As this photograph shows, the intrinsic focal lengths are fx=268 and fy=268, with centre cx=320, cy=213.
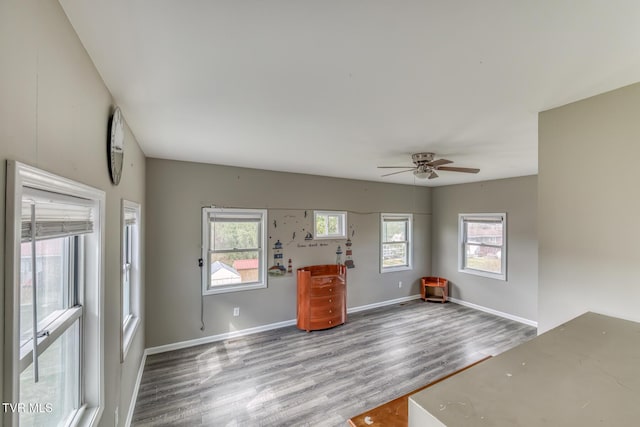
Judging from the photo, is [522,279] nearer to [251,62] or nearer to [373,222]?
[373,222]

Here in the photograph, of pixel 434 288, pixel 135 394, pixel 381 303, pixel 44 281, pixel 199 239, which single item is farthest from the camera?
pixel 434 288

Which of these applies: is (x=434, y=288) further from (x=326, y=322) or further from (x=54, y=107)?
(x=54, y=107)

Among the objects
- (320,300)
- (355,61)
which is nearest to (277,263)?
(320,300)

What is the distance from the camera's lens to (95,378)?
145cm

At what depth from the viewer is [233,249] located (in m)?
4.02

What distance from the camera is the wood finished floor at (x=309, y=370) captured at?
2467mm

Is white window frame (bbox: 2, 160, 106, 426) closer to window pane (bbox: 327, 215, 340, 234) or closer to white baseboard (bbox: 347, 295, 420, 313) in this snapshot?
window pane (bbox: 327, 215, 340, 234)

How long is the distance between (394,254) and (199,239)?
12.7 ft

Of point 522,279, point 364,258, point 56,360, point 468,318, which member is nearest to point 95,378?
point 56,360

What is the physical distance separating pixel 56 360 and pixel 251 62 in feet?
5.44

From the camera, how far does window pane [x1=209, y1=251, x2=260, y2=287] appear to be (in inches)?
155

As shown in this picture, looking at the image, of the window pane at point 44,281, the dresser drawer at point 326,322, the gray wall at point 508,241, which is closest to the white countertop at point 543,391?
the window pane at point 44,281

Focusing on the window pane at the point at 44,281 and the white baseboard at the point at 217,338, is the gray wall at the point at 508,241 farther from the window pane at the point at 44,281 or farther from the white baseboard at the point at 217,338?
the window pane at the point at 44,281

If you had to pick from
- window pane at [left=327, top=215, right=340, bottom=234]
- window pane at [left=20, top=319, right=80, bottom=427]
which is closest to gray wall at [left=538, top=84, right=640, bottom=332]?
window pane at [left=20, top=319, right=80, bottom=427]
